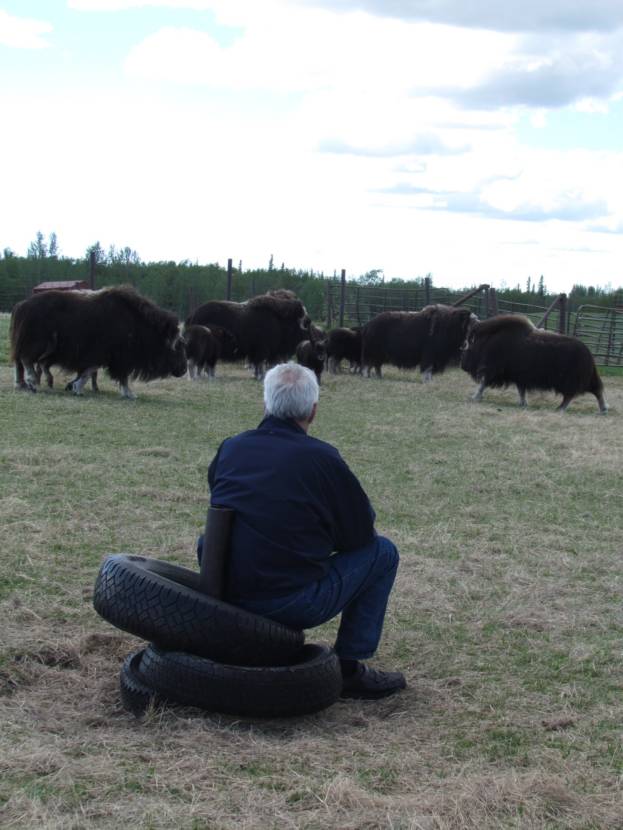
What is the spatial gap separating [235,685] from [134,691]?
417 mm

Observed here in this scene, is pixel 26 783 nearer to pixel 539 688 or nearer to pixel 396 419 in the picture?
pixel 539 688

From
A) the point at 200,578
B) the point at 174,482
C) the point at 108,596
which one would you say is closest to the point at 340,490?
the point at 200,578

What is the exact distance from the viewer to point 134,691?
406 cm

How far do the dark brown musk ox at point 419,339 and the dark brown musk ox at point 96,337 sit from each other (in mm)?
6569

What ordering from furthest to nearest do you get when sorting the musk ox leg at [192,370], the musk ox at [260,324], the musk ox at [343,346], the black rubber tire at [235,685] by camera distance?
1. the musk ox at [343,346]
2. the musk ox at [260,324]
3. the musk ox leg at [192,370]
4. the black rubber tire at [235,685]

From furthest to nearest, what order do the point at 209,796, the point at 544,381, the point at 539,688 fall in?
1. the point at 544,381
2. the point at 539,688
3. the point at 209,796

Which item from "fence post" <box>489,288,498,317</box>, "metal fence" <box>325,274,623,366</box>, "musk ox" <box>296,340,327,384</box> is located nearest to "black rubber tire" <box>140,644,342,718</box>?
"musk ox" <box>296,340,327,384</box>

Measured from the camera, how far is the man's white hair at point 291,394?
14.1ft

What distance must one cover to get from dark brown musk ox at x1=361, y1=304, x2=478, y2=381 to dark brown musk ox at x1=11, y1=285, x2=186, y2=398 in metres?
6.57

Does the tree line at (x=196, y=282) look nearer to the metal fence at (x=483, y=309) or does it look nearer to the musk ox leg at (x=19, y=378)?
the metal fence at (x=483, y=309)

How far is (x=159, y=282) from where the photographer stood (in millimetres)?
41562

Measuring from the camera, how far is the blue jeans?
4180mm

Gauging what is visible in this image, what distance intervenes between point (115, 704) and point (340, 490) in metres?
1.27

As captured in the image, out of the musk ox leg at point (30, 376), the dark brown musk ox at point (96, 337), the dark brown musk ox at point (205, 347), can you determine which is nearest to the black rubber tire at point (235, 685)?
the dark brown musk ox at point (96, 337)
